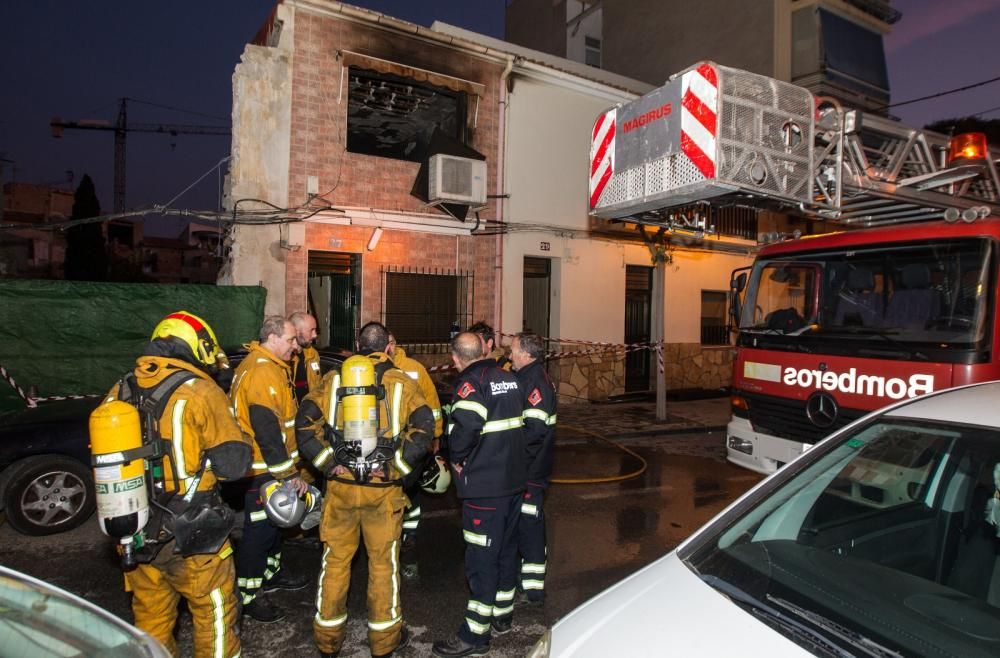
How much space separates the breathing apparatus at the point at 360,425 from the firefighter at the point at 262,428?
1.52 ft

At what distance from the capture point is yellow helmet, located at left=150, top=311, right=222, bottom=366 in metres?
2.86

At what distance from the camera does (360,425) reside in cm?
305

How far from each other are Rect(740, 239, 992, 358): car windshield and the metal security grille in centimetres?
643

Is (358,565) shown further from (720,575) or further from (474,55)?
(474,55)

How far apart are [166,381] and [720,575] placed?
243 cm

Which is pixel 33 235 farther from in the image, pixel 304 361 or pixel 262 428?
pixel 262 428

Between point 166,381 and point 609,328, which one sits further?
point 609,328

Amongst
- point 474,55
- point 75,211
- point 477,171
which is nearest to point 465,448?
point 477,171

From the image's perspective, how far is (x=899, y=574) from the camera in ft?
6.47

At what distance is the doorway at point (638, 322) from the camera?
13703mm

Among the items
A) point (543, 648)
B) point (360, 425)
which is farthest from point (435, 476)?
point (543, 648)

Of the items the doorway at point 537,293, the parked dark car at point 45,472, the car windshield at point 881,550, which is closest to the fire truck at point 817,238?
the car windshield at point 881,550

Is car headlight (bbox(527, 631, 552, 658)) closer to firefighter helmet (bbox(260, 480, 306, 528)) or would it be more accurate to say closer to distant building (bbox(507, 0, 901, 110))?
firefighter helmet (bbox(260, 480, 306, 528))

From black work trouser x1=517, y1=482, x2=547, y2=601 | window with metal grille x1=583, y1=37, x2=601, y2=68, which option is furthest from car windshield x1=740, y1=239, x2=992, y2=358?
window with metal grille x1=583, y1=37, x2=601, y2=68
